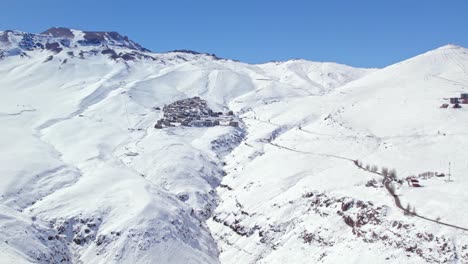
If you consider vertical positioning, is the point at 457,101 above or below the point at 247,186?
above

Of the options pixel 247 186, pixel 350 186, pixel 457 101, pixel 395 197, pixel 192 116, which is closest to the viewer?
pixel 395 197

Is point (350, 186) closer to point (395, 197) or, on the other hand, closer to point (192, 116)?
point (395, 197)

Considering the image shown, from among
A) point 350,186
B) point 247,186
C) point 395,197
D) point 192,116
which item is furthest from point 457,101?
point 192,116

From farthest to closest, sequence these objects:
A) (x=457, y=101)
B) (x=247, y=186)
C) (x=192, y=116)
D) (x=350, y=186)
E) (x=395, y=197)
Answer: (x=192, y=116) < (x=457, y=101) < (x=247, y=186) < (x=350, y=186) < (x=395, y=197)

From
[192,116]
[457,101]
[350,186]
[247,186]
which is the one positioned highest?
[192,116]

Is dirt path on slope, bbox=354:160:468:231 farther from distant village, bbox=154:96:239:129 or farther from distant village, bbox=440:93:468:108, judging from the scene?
distant village, bbox=154:96:239:129

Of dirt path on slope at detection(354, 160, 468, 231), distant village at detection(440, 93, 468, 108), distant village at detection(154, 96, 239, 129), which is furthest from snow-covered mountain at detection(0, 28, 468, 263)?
distant village at detection(154, 96, 239, 129)
